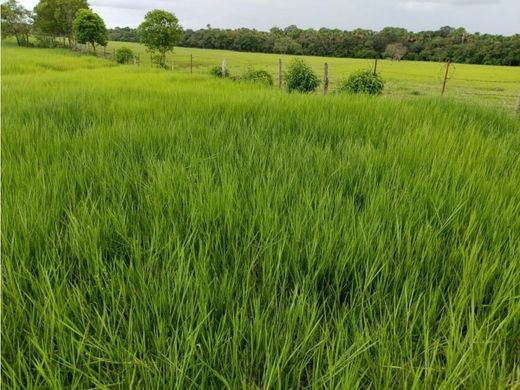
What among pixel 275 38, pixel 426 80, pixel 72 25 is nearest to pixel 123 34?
pixel 275 38

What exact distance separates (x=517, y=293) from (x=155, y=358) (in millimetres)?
1025

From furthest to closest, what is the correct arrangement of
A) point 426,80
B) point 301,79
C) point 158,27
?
point 158,27 < point 426,80 < point 301,79

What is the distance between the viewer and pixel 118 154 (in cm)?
212

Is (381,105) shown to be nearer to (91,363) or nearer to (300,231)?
(300,231)

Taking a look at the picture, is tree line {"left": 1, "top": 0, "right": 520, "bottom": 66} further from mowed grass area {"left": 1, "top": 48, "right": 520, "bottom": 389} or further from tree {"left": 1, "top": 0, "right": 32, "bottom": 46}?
mowed grass area {"left": 1, "top": 48, "right": 520, "bottom": 389}

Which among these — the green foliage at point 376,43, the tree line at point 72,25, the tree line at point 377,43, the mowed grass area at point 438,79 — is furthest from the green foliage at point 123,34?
the mowed grass area at point 438,79

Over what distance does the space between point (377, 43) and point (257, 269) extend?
6298 centimetres

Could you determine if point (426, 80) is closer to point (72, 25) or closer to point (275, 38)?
point (72, 25)

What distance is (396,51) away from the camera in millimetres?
51531

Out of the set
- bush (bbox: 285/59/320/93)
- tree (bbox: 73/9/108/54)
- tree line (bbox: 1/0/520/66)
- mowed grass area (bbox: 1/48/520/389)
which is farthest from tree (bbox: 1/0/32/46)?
mowed grass area (bbox: 1/48/520/389)

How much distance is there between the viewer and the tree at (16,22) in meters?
42.7

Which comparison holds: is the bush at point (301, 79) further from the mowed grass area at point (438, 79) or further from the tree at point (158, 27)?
the tree at point (158, 27)

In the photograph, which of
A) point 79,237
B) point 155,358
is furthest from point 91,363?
point 79,237

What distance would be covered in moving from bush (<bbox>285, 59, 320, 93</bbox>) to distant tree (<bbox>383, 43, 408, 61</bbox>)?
44.4 m
